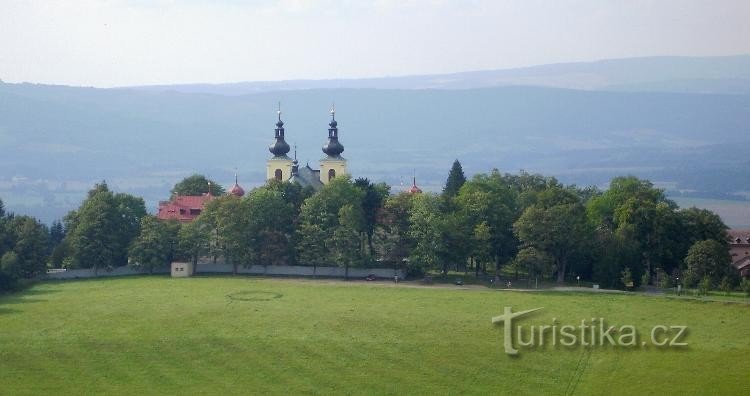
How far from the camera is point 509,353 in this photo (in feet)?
136

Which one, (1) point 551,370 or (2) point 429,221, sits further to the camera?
(2) point 429,221

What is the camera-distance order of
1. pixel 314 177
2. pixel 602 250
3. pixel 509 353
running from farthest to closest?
1. pixel 314 177
2. pixel 602 250
3. pixel 509 353

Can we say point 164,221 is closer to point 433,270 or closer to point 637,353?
point 433,270

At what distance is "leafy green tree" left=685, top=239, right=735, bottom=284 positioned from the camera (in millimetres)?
58469

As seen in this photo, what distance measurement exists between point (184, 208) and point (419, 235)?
1922cm

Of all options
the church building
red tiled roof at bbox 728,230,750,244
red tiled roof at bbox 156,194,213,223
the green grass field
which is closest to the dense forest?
red tiled roof at bbox 156,194,213,223

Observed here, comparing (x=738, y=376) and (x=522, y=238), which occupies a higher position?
(x=522, y=238)

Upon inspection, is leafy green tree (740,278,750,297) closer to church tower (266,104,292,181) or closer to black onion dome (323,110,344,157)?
black onion dome (323,110,344,157)

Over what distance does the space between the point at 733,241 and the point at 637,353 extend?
33181 mm

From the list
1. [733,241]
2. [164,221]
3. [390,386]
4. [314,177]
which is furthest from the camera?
[314,177]

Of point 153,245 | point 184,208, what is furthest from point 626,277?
point 184,208

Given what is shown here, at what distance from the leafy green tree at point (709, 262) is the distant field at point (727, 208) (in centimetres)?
7255

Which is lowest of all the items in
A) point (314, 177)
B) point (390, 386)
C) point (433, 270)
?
point (390, 386)

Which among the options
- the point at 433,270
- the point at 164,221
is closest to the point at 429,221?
the point at 433,270
